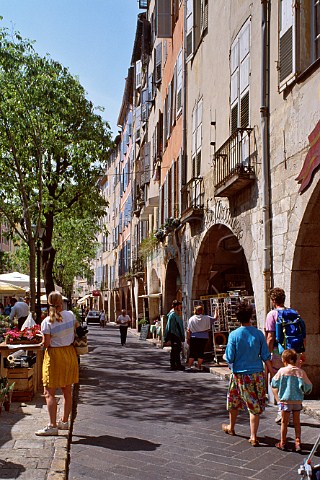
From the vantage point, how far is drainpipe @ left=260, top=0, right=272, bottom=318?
10.9 metres

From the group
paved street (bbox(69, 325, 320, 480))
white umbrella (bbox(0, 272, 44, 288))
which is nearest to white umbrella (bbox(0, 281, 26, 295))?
white umbrella (bbox(0, 272, 44, 288))

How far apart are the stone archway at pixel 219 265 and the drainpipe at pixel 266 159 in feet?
14.8

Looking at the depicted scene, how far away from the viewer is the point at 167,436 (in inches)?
296

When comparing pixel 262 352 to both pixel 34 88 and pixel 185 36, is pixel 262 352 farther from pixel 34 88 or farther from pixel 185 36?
pixel 185 36

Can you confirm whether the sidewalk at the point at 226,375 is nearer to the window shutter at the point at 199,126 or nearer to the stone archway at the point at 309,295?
the stone archway at the point at 309,295

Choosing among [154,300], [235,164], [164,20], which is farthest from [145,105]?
[235,164]

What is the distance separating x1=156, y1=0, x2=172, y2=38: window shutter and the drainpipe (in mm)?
12274

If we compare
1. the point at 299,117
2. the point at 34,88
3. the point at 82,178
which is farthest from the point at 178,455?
the point at 82,178

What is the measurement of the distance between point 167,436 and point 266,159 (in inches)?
203

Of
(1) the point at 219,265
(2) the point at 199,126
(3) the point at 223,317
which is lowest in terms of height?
(3) the point at 223,317

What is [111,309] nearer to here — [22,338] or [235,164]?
[235,164]

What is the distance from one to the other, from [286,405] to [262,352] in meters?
0.64

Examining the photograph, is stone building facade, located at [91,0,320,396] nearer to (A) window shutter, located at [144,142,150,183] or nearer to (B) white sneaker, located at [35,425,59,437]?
(B) white sneaker, located at [35,425,59,437]

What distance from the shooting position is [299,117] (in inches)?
377
